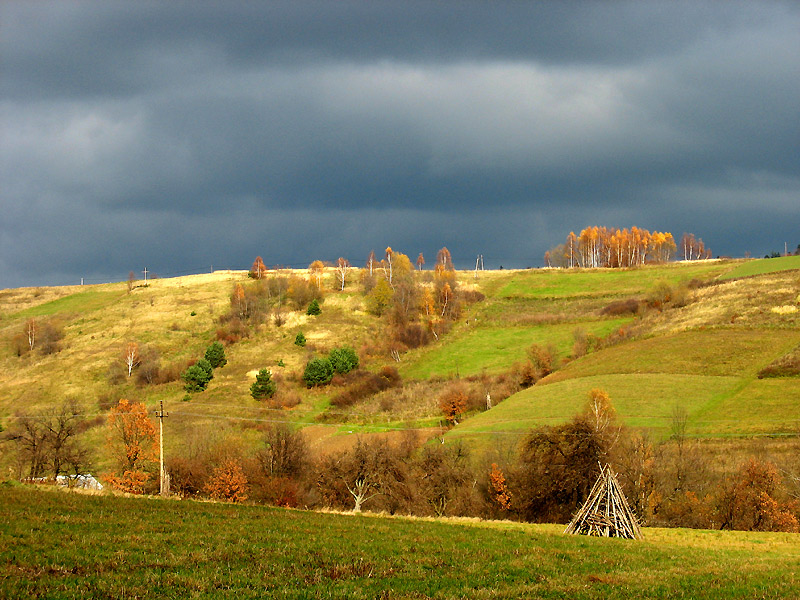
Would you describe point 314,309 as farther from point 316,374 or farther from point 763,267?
point 763,267

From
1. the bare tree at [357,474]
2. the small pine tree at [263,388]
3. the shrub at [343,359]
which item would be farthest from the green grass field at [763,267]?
the bare tree at [357,474]

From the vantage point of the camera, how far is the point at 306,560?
60.1 feet

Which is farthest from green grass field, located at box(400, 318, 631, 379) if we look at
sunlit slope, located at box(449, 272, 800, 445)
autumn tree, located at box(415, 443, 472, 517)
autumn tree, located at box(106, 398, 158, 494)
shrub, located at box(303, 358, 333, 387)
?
autumn tree, located at box(106, 398, 158, 494)

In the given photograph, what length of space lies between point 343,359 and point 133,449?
Result: 172ft

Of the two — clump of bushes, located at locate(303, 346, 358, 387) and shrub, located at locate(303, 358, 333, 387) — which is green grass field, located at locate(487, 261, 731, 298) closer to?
clump of bushes, located at locate(303, 346, 358, 387)

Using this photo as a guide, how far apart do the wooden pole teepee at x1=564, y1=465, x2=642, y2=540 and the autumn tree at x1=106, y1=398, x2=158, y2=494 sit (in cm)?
5405

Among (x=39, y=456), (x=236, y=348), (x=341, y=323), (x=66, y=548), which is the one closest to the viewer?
(x=66, y=548)

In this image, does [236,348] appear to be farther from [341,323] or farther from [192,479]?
[192,479]

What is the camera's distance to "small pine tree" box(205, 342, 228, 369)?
13275cm

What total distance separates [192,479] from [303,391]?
4909 cm

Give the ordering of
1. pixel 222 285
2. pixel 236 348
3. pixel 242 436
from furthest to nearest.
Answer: pixel 222 285, pixel 236 348, pixel 242 436

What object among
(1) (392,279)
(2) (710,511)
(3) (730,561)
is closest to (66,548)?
(3) (730,561)

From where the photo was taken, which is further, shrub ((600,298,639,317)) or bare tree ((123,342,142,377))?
shrub ((600,298,639,317))

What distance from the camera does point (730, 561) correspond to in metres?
25.8
